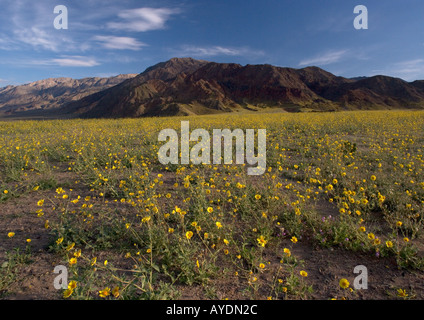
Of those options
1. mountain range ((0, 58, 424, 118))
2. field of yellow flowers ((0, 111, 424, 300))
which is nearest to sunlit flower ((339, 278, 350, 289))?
field of yellow flowers ((0, 111, 424, 300))

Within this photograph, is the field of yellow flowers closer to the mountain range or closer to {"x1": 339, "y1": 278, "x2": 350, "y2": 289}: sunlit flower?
{"x1": 339, "y1": 278, "x2": 350, "y2": 289}: sunlit flower

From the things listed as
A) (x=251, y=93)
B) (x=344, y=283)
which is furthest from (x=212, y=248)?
(x=251, y=93)

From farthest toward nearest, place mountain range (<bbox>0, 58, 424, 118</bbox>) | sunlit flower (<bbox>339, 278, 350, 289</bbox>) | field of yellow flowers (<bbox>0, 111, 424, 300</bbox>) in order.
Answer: mountain range (<bbox>0, 58, 424, 118</bbox>), field of yellow flowers (<bbox>0, 111, 424, 300</bbox>), sunlit flower (<bbox>339, 278, 350, 289</bbox>)

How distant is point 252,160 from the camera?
631 centimetres

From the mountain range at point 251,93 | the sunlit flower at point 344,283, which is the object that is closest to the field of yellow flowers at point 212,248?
the sunlit flower at point 344,283

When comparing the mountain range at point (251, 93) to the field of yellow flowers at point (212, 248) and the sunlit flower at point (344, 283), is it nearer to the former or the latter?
the field of yellow flowers at point (212, 248)

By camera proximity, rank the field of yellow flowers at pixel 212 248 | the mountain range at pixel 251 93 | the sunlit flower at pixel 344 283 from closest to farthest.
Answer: the sunlit flower at pixel 344 283 < the field of yellow flowers at pixel 212 248 < the mountain range at pixel 251 93

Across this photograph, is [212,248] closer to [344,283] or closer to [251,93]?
[344,283]

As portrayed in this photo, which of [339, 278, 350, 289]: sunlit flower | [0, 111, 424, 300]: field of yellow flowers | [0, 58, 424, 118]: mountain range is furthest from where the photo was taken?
[0, 58, 424, 118]: mountain range

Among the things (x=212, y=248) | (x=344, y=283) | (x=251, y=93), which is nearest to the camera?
(x=344, y=283)

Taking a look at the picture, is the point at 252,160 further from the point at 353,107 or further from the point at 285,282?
the point at 353,107

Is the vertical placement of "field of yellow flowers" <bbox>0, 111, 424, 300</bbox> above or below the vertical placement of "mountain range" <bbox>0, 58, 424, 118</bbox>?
below

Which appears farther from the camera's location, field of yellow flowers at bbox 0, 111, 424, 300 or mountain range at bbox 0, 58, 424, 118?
mountain range at bbox 0, 58, 424, 118
